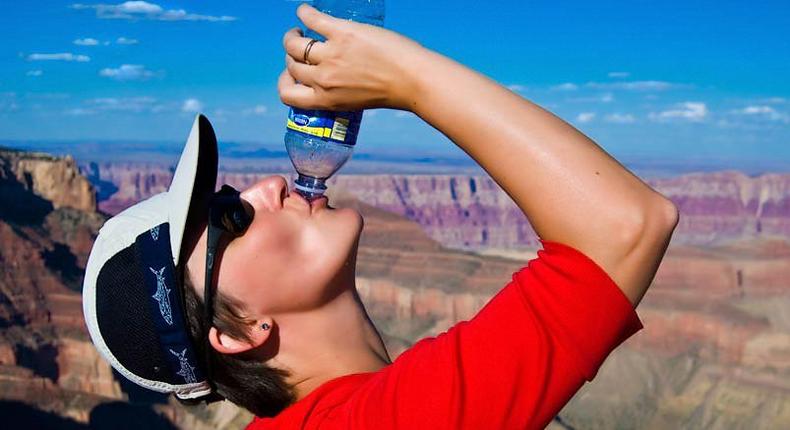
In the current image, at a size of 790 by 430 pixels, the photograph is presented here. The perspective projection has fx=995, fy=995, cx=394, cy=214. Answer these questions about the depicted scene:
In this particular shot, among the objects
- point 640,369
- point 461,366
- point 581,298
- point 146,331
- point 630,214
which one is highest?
point 630,214

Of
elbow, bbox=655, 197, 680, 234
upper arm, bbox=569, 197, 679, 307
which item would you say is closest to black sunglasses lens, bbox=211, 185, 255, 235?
upper arm, bbox=569, 197, 679, 307

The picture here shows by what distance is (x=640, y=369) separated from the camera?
58.8 meters

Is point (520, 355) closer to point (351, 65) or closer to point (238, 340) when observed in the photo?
point (351, 65)

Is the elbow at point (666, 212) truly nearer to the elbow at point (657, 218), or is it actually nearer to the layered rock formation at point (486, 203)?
the elbow at point (657, 218)

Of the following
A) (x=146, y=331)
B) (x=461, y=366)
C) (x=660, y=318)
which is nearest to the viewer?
(x=461, y=366)

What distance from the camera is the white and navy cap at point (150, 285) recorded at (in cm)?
215

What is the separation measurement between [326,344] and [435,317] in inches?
2626

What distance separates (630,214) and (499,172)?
0.72ft

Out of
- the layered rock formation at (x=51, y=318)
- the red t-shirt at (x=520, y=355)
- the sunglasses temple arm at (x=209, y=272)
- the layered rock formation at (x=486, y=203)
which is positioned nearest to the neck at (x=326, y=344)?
the sunglasses temple arm at (x=209, y=272)

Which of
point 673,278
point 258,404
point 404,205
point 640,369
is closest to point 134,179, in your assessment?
point 404,205

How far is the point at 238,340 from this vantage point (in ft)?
7.26

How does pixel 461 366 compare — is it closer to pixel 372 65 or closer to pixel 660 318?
pixel 372 65

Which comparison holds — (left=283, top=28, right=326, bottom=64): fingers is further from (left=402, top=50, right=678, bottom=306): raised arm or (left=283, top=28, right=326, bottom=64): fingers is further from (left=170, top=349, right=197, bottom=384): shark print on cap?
(left=170, top=349, right=197, bottom=384): shark print on cap

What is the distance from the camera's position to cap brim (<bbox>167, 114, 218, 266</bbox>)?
2141mm
